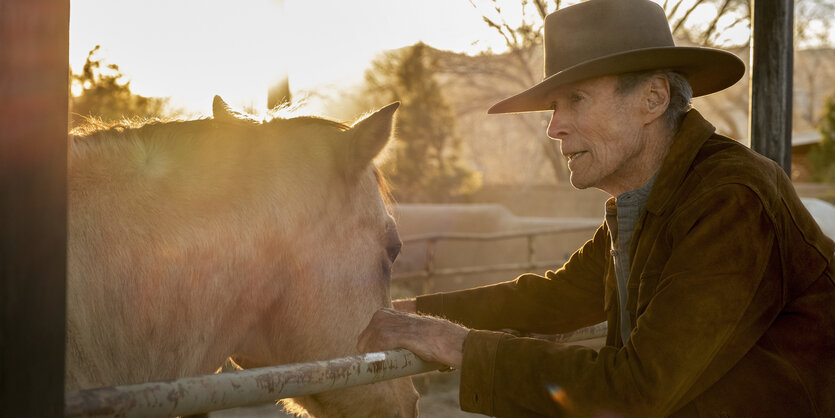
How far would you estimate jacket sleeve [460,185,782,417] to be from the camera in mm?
1485

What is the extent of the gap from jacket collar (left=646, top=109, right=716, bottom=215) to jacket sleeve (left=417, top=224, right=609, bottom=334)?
54cm

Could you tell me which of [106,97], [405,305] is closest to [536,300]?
[405,305]

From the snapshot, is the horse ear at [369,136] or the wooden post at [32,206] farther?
the horse ear at [369,136]

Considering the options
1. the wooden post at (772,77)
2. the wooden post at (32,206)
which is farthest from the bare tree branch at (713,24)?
the wooden post at (32,206)

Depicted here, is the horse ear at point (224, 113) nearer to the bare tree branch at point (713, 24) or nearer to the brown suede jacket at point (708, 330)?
the brown suede jacket at point (708, 330)

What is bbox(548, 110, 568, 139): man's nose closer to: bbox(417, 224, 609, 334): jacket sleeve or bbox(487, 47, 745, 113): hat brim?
bbox(487, 47, 745, 113): hat brim

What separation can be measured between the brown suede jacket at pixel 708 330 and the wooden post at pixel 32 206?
1.02 meters

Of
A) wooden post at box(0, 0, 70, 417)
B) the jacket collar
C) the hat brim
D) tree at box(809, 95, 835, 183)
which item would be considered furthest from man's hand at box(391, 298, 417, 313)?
tree at box(809, 95, 835, 183)

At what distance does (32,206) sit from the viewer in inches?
33.2

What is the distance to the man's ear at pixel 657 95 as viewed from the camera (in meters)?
1.97

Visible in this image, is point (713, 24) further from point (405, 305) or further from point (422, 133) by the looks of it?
point (405, 305)

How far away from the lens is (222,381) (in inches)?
46.8

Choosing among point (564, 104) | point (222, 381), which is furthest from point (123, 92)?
point (222, 381)

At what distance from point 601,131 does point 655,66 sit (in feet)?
0.75
